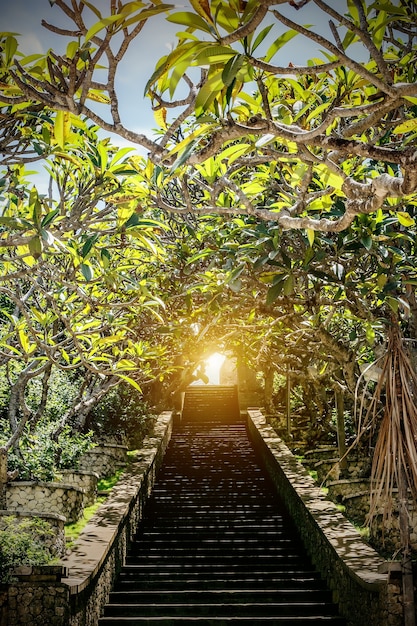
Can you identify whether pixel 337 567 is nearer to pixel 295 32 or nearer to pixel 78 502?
pixel 78 502

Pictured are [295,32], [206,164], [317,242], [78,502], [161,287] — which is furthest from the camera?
[78,502]

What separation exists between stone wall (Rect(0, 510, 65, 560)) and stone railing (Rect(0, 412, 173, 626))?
335 mm

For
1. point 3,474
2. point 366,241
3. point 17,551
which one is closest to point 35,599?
point 17,551

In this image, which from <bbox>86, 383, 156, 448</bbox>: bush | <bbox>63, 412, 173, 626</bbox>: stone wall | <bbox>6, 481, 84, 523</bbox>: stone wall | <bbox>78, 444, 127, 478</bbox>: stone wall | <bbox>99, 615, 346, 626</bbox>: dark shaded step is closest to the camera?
<bbox>63, 412, 173, 626</bbox>: stone wall

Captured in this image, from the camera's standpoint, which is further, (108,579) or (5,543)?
(108,579)

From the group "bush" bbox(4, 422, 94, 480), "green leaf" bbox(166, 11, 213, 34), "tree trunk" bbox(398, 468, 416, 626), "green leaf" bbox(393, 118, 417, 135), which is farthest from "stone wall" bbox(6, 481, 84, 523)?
"green leaf" bbox(166, 11, 213, 34)

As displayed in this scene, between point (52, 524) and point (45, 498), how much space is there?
1.13m

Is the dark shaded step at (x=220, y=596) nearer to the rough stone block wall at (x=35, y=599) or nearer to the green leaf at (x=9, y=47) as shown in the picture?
the rough stone block wall at (x=35, y=599)

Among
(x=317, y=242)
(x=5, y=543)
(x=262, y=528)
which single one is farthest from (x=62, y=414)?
(x=317, y=242)

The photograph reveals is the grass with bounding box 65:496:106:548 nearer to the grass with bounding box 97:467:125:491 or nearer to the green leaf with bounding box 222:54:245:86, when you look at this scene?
the grass with bounding box 97:467:125:491

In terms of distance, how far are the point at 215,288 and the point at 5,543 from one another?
2.82 m

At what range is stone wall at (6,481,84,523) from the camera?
25.1 ft

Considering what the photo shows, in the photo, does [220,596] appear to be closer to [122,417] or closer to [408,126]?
[408,126]

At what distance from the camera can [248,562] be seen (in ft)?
23.6
